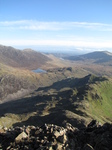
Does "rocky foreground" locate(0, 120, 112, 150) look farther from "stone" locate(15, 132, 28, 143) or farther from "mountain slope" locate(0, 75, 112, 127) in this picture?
"mountain slope" locate(0, 75, 112, 127)

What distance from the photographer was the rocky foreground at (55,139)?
37562 millimetres

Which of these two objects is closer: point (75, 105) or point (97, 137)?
point (97, 137)

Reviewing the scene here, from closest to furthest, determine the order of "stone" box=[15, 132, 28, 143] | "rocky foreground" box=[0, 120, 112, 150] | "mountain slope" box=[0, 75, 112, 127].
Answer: "rocky foreground" box=[0, 120, 112, 150] < "stone" box=[15, 132, 28, 143] < "mountain slope" box=[0, 75, 112, 127]

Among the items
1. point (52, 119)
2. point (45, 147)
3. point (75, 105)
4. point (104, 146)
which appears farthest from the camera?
point (75, 105)

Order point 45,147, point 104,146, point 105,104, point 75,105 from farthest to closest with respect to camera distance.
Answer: point 105,104
point 75,105
point 104,146
point 45,147

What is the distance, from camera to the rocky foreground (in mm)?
37562

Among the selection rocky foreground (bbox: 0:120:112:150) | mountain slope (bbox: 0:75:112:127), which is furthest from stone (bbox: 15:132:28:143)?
mountain slope (bbox: 0:75:112:127)

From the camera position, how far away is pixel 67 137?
4181 cm

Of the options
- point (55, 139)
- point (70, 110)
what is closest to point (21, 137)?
point (55, 139)

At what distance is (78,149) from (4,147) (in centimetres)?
1458

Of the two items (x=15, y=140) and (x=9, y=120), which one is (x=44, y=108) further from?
(x=15, y=140)

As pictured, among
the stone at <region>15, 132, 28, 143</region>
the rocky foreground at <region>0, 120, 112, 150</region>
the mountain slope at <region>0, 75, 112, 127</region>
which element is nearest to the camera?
the rocky foreground at <region>0, 120, 112, 150</region>

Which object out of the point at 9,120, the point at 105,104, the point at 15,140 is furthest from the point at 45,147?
the point at 105,104

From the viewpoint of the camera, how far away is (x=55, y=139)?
39.5m
